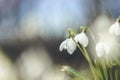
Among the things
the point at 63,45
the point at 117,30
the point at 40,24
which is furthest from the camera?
the point at 40,24

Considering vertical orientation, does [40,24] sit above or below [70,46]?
above

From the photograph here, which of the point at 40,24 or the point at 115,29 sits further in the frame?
the point at 40,24

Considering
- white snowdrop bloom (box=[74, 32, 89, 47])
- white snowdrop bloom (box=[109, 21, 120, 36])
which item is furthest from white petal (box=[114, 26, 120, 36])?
white snowdrop bloom (box=[74, 32, 89, 47])

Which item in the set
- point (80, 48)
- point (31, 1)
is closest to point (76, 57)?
point (80, 48)

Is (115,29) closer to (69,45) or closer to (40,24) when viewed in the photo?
(69,45)

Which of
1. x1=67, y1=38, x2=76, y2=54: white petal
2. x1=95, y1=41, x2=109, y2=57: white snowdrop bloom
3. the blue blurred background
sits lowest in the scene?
x1=95, y1=41, x2=109, y2=57: white snowdrop bloom

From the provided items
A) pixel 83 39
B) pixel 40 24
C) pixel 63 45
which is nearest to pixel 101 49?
pixel 83 39

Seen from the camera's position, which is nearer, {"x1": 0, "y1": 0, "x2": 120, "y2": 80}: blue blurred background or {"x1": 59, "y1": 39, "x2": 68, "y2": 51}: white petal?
{"x1": 59, "y1": 39, "x2": 68, "y2": 51}: white petal

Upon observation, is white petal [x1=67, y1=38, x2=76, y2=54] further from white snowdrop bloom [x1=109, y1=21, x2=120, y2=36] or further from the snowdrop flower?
white snowdrop bloom [x1=109, y1=21, x2=120, y2=36]

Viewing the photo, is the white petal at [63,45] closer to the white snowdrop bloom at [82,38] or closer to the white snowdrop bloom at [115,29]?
the white snowdrop bloom at [82,38]

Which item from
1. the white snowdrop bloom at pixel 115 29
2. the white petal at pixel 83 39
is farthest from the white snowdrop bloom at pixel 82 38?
the white snowdrop bloom at pixel 115 29
